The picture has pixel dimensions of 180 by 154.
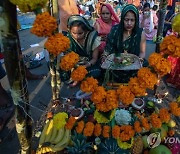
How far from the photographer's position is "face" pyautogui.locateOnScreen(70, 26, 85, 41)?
11.3ft

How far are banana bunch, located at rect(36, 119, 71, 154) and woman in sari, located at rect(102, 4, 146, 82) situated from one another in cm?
129

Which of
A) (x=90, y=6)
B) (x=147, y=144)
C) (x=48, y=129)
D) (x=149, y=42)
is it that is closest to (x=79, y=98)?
(x=48, y=129)

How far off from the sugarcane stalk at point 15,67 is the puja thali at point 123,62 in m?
1.41

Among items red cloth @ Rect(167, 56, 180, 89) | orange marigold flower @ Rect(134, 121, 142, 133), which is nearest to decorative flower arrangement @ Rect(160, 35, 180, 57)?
orange marigold flower @ Rect(134, 121, 142, 133)

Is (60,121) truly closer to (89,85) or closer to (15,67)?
(89,85)

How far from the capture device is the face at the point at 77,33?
346cm

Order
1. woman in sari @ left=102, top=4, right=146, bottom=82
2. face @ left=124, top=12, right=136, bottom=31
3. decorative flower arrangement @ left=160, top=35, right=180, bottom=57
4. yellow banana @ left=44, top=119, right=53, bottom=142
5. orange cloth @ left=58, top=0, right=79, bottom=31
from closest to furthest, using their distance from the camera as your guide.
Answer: decorative flower arrangement @ left=160, top=35, right=180, bottom=57 → yellow banana @ left=44, top=119, right=53, bottom=142 → face @ left=124, top=12, right=136, bottom=31 → woman in sari @ left=102, top=4, right=146, bottom=82 → orange cloth @ left=58, top=0, right=79, bottom=31

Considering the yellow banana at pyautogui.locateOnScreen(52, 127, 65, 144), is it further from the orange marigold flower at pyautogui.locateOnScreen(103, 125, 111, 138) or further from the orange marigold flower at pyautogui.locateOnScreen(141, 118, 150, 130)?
the orange marigold flower at pyautogui.locateOnScreen(141, 118, 150, 130)

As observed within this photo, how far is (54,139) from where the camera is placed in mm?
2600

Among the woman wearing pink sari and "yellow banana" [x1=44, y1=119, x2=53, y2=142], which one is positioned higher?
the woman wearing pink sari

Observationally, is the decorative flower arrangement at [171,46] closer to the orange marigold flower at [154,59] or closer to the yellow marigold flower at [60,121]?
the orange marigold flower at [154,59]

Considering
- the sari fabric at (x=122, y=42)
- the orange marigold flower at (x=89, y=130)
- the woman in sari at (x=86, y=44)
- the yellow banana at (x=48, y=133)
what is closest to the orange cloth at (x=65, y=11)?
the woman in sari at (x=86, y=44)

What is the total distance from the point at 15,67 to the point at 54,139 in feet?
3.78

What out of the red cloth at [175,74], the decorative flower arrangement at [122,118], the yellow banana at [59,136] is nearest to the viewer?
the decorative flower arrangement at [122,118]
